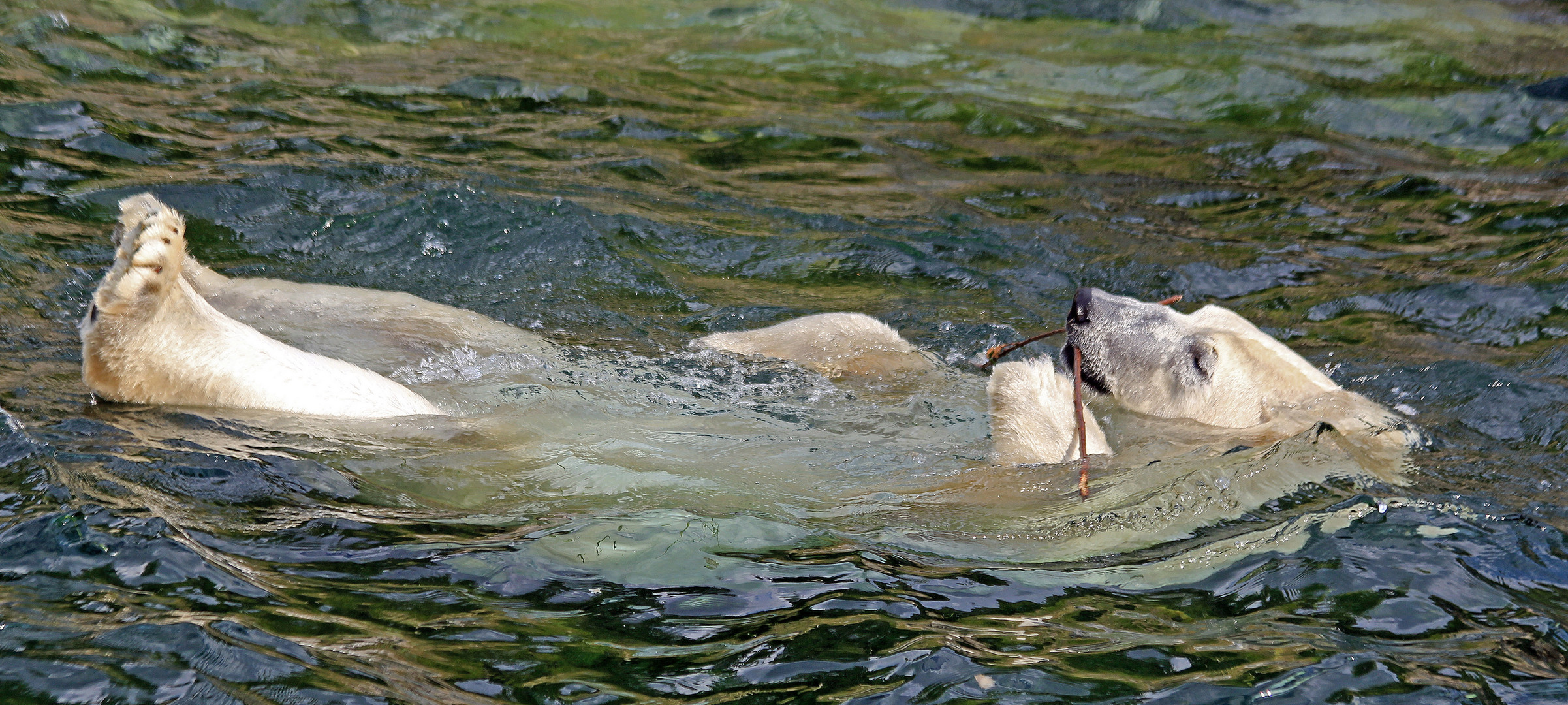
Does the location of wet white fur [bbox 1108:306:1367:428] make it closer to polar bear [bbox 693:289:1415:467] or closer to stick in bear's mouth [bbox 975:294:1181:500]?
polar bear [bbox 693:289:1415:467]

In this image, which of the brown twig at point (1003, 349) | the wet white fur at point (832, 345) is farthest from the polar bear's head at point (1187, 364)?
the wet white fur at point (832, 345)

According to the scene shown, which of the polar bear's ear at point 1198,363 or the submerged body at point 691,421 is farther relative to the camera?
the polar bear's ear at point 1198,363

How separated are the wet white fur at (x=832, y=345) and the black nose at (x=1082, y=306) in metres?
0.68

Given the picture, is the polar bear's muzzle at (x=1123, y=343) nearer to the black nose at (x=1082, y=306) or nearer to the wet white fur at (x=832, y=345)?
the black nose at (x=1082, y=306)

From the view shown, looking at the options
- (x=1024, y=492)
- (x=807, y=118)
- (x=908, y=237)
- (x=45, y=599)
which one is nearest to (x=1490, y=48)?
(x=807, y=118)

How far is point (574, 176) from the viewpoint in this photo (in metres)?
7.36

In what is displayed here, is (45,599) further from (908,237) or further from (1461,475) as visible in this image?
(908,237)

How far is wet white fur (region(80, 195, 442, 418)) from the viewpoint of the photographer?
3.31m

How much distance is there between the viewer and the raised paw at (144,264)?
129 inches

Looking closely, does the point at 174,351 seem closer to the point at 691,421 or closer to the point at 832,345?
the point at 691,421

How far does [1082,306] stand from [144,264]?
10.5 feet

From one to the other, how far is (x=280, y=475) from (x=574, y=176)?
4237mm

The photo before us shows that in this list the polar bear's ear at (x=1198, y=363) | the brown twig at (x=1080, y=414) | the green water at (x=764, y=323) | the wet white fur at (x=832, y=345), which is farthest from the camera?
the wet white fur at (x=832, y=345)

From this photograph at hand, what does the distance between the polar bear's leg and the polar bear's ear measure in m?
0.38
